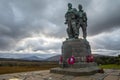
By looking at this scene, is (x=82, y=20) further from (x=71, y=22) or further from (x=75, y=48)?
(x=75, y=48)

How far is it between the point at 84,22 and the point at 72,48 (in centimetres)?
287

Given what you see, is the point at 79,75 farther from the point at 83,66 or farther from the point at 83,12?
the point at 83,12

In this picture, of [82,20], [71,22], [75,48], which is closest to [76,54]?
[75,48]

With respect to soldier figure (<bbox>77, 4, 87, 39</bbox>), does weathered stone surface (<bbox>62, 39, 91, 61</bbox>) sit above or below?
below

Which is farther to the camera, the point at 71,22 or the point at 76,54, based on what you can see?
the point at 71,22

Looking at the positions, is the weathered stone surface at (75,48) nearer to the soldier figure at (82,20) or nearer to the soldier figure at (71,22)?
the soldier figure at (71,22)

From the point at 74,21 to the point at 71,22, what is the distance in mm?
241

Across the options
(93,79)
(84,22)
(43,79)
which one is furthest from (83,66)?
(84,22)

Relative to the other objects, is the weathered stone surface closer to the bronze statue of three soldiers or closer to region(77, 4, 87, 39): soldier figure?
the bronze statue of three soldiers

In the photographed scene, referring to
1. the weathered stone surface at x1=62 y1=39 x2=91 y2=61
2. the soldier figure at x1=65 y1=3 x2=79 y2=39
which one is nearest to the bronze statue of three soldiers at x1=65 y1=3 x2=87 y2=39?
the soldier figure at x1=65 y1=3 x2=79 y2=39

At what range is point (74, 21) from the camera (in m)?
12.9

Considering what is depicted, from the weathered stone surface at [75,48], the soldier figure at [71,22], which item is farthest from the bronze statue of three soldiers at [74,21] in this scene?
the weathered stone surface at [75,48]

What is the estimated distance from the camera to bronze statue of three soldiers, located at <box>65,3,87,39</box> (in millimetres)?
12830

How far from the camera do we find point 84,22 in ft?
45.1
